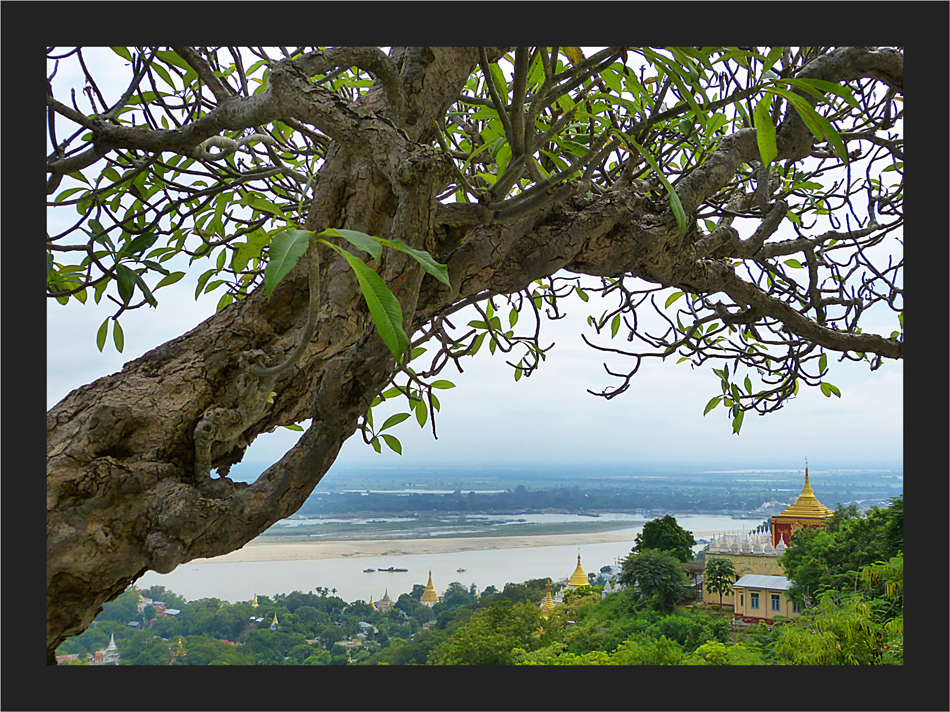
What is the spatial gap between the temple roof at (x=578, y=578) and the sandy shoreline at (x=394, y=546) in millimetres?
60

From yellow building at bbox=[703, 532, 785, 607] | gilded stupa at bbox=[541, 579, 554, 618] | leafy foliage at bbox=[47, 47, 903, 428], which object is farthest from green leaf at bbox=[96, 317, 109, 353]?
yellow building at bbox=[703, 532, 785, 607]

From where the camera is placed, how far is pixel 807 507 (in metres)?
1.53

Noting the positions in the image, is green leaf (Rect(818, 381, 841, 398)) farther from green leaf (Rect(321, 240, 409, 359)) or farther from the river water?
green leaf (Rect(321, 240, 409, 359))

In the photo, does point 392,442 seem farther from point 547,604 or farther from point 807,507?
point 807,507

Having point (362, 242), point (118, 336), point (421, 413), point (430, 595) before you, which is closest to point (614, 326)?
point (421, 413)

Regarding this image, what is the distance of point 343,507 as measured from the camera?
1.45 meters

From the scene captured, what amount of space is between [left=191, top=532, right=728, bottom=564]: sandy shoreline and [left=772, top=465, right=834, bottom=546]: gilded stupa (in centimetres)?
18

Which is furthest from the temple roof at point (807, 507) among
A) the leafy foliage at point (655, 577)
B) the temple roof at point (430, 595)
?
the temple roof at point (430, 595)

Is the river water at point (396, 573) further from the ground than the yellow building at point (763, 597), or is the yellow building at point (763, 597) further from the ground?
the river water at point (396, 573)

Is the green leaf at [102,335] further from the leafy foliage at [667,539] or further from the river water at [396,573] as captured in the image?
the leafy foliage at [667,539]

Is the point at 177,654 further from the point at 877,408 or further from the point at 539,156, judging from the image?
the point at 877,408

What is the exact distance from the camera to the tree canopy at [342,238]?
56 cm

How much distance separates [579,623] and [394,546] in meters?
0.44
